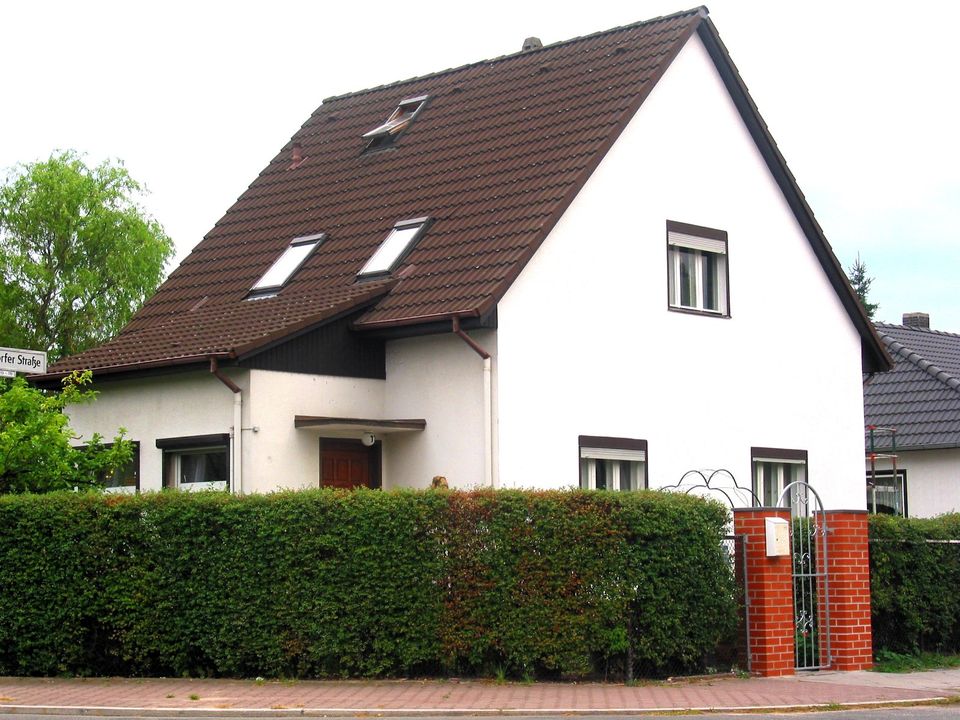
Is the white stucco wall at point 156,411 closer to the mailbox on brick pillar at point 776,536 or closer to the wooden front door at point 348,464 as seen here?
the wooden front door at point 348,464

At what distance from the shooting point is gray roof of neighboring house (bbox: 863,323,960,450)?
30828 millimetres

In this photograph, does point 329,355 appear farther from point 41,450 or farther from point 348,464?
point 41,450

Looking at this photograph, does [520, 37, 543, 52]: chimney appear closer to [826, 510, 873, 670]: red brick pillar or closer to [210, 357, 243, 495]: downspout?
[210, 357, 243, 495]: downspout

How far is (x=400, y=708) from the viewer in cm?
1444

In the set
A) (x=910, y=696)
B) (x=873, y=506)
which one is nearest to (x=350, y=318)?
(x=910, y=696)

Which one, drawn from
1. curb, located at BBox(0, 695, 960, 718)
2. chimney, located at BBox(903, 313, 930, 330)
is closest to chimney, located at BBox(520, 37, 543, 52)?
curb, located at BBox(0, 695, 960, 718)

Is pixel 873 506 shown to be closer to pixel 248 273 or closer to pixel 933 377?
pixel 933 377

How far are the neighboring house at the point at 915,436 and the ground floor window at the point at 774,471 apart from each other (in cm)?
557

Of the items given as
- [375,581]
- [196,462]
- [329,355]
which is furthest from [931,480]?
[375,581]

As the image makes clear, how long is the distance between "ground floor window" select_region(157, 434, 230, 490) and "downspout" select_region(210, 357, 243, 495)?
0.17 m

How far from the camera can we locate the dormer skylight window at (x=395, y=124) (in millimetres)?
26625

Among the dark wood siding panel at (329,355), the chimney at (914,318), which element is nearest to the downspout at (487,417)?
the dark wood siding panel at (329,355)

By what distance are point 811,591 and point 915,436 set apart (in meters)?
13.5

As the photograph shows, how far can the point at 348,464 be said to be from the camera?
842 inches
